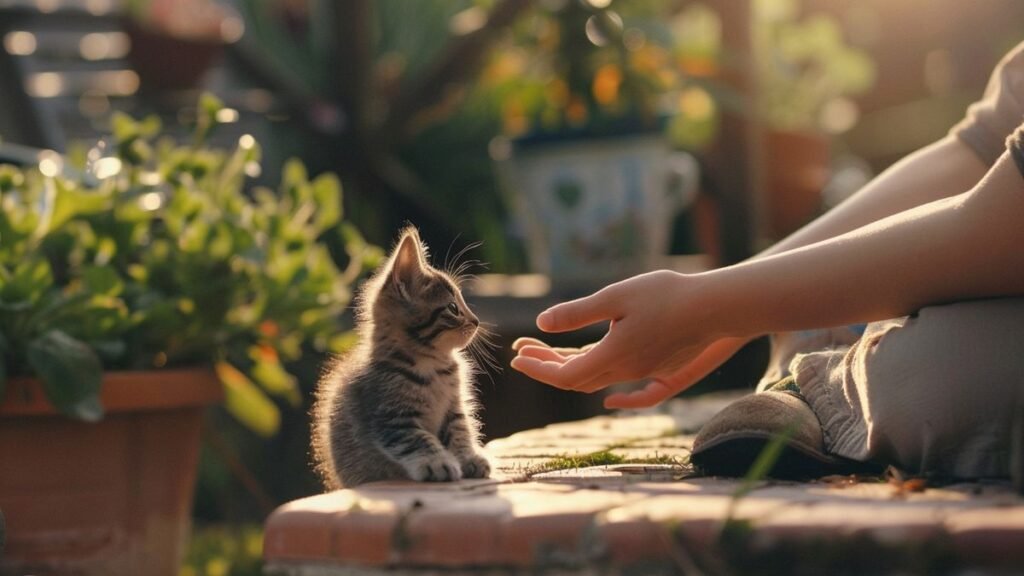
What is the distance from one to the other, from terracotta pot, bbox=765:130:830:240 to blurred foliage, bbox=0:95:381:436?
3.15 meters

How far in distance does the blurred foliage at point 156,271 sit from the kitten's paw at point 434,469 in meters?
0.98

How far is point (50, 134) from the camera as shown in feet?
15.3

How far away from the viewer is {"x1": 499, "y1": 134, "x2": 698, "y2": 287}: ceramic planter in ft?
15.7

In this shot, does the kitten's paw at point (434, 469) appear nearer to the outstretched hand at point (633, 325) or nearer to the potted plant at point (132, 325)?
the outstretched hand at point (633, 325)

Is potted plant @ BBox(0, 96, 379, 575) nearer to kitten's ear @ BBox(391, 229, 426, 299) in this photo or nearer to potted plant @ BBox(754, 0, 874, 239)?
kitten's ear @ BBox(391, 229, 426, 299)

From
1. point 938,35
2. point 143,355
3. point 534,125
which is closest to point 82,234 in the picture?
point 143,355

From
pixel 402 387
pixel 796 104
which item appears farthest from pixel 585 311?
pixel 796 104

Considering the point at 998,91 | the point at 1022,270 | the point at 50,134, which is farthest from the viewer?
the point at 50,134

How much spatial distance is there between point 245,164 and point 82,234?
489mm

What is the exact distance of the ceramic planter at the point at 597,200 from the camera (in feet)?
15.7

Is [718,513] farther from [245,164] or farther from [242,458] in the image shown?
[242,458]

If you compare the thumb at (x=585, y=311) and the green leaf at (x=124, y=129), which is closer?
the thumb at (x=585, y=311)

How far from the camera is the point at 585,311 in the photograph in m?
1.84

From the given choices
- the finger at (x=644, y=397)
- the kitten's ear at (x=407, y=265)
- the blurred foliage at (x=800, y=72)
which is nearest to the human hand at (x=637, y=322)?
the finger at (x=644, y=397)
